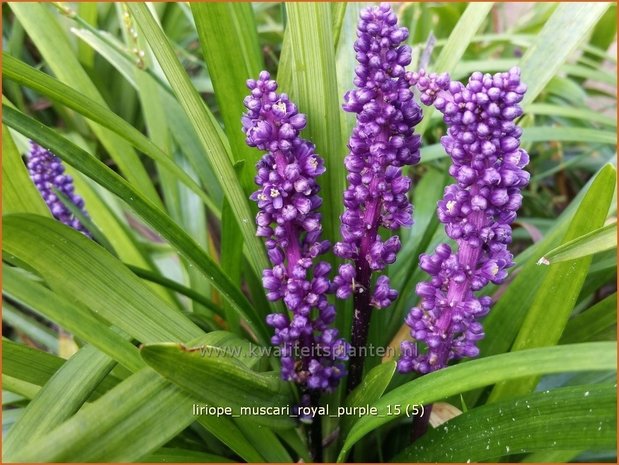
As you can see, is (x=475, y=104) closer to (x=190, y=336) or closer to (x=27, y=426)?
(x=190, y=336)

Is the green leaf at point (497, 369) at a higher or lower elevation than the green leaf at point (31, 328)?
lower

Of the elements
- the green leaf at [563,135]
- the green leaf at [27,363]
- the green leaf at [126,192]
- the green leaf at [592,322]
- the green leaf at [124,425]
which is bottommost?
the green leaf at [124,425]

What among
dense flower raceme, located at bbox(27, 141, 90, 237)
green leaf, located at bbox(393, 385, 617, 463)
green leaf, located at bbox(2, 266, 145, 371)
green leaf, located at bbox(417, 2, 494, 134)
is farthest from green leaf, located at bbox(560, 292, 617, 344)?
dense flower raceme, located at bbox(27, 141, 90, 237)

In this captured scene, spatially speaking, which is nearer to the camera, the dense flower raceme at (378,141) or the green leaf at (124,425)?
the green leaf at (124,425)

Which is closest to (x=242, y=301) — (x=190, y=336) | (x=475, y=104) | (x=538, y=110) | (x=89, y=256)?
(x=190, y=336)

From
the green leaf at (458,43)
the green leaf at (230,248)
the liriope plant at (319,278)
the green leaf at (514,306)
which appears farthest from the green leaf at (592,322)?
the green leaf at (230,248)

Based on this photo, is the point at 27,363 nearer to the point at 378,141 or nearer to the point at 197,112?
the point at 197,112

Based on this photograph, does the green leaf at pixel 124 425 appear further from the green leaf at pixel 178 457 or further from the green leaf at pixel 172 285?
the green leaf at pixel 172 285

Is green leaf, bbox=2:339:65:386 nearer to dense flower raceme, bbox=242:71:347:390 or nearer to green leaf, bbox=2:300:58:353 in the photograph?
dense flower raceme, bbox=242:71:347:390
